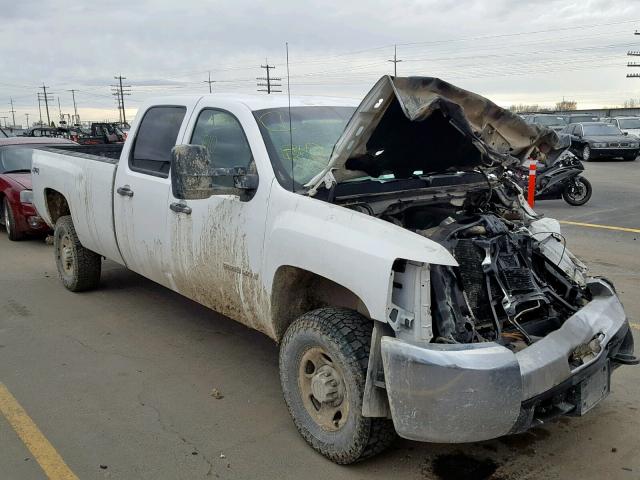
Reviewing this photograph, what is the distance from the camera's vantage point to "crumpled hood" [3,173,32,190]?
31.7ft

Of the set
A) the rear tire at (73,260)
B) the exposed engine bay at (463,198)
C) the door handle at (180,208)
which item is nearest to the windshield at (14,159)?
the rear tire at (73,260)

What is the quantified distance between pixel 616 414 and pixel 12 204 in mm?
9006

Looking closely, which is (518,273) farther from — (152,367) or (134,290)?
(134,290)

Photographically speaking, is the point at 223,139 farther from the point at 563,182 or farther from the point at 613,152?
the point at 613,152

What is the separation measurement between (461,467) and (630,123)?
98.3 ft

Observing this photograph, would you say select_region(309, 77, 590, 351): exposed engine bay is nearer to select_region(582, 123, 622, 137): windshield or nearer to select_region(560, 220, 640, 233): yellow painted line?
select_region(560, 220, 640, 233): yellow painted line

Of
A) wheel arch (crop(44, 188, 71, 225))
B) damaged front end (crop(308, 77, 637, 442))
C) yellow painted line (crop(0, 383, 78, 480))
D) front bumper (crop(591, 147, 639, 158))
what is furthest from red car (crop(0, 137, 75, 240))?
front bumper (crop(591, 147, 639, 158))

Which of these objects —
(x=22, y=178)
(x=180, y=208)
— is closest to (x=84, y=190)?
(x=180, y=208)

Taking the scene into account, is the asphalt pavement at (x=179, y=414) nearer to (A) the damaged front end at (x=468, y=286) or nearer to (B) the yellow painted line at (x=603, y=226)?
(A) the damaged front end at (x=468, y=286)

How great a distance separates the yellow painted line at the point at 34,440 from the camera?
129 inches

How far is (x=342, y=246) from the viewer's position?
10.2 ft

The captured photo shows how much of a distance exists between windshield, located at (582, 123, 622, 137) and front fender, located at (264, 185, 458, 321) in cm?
2480

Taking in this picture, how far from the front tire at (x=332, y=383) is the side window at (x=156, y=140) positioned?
6.50 ft

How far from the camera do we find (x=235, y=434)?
3.65 meters
